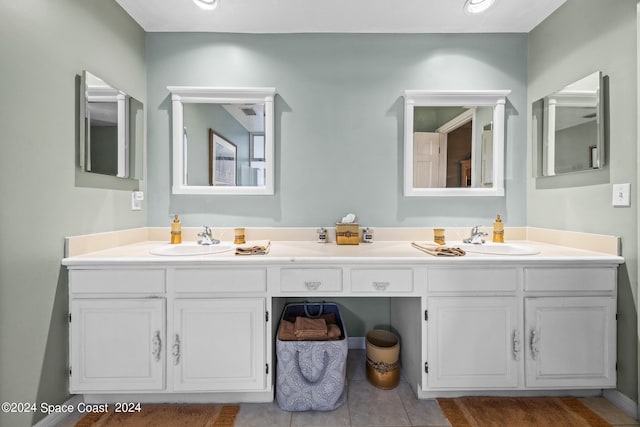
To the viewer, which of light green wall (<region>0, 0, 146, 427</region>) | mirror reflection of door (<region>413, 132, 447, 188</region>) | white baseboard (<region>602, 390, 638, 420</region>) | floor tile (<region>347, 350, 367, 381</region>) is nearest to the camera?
light green wall (<region>0, 0, 146, 427</region>)

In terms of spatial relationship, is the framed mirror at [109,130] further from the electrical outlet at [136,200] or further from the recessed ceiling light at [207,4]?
the recessed ceiling light at [207,4]

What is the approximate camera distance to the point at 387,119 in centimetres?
208

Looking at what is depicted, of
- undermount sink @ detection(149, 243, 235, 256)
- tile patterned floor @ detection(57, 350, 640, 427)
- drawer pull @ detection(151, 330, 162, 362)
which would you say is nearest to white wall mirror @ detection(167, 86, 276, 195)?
undermount sink @ detection(149, 243, 235, 256)

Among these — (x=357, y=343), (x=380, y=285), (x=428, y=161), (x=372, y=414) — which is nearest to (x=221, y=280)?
(x=380, y=285)

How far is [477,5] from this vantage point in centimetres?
179

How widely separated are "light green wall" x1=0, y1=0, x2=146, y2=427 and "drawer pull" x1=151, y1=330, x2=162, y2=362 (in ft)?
1.39

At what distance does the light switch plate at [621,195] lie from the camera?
4.81 feet

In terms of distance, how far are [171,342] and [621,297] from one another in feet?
7.36

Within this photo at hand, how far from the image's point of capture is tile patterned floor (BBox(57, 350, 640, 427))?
146cm

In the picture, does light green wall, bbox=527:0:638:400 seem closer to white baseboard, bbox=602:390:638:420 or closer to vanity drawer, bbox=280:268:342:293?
white baseboard, bbox=602:390:638:420

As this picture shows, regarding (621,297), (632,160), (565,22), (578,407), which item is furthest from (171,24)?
(578,407)

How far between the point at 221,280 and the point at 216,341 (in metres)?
0.30

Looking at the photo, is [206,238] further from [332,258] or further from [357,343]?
[357,343]

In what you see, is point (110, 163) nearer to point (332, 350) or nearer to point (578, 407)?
point (332, 350)
